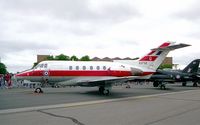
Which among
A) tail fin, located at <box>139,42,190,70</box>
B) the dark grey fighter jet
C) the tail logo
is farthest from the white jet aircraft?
the dark grey fighter jet

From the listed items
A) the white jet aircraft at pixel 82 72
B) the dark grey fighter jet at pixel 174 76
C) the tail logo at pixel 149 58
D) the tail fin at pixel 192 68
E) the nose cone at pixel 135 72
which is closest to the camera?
the white jet aircraft at pixel 82 72

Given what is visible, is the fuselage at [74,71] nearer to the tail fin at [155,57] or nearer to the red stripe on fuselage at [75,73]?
the red stripe on fuselage at [75,73]

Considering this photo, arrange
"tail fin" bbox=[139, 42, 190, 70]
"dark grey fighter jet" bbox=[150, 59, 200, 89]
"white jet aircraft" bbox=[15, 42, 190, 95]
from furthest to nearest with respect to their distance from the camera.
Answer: "dark grey fighter jet" bbox=[150, 59, 200, 89]
"tail fin" bbox=[139, 42, 190, 70]
"white jet aircraft" bbox=[15, 42, 190, 95]

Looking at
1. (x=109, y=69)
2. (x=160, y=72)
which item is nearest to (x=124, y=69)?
(x=109, y=69)

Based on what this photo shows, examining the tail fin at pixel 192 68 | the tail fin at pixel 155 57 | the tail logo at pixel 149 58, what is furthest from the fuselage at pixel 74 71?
the tail fin at pixel 192 68

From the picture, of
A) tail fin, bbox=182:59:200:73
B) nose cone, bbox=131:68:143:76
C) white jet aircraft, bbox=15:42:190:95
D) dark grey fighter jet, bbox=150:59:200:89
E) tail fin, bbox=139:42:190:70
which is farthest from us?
tail fin, bbox=182:59:200:73

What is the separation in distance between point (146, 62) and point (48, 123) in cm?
1756

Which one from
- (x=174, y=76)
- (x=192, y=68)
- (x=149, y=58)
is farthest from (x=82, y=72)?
(x=192, y=68)

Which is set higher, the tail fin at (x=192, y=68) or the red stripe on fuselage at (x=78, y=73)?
the tail fin at (x=192, y=68)

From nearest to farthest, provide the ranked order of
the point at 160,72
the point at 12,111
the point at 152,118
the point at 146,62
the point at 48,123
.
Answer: the point at 48,123
the point at 152,118
the point at 12,111
the point at 146,62
the point at 160,72

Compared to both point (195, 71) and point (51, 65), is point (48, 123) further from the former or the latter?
point (195, 71)

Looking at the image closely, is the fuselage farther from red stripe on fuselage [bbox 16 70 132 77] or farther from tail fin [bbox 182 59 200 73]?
tail fin [bbox 182 59 200 73]

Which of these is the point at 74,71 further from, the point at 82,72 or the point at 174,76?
the point at 174,76

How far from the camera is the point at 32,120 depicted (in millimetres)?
9898
